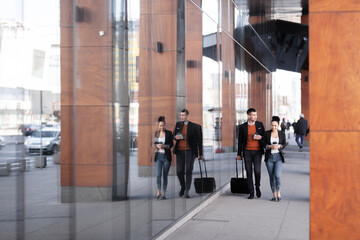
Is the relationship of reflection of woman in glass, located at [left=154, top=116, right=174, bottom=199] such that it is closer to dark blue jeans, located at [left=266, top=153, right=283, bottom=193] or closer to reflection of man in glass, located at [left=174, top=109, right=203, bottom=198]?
reflection of man in glass, located at [left=174, top=109, right=203, bottom=198]

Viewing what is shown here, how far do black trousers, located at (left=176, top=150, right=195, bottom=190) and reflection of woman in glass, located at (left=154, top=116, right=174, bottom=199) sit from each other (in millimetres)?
758

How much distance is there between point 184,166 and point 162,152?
1.66 m

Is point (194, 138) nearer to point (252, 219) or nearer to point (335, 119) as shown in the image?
point (252, 219)

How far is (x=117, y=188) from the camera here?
551 centimetres

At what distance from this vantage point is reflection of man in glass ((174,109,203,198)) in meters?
8.45

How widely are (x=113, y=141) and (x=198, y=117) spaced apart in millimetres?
4492

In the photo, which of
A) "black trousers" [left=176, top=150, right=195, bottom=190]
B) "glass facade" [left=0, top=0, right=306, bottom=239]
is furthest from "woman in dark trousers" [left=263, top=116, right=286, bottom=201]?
"black trousers" [left=176, top=150, right=195, bottom=190]

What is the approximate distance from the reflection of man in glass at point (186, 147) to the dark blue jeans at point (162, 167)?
692 mm

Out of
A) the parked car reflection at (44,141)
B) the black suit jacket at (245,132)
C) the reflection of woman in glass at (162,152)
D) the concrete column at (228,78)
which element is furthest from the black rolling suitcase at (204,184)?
the parked car reflection at (44,141)

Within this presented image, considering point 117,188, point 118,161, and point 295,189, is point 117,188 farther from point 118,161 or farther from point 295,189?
point 295,189

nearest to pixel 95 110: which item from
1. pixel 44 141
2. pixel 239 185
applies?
pixel 44 141

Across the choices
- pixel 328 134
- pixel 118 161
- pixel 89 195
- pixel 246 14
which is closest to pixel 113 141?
pixel 118 161

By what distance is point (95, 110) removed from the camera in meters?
4.96

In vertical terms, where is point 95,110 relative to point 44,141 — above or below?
above
